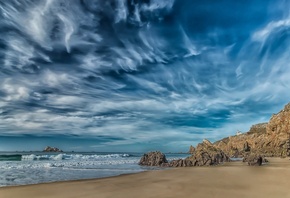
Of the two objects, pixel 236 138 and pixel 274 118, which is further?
pixel 236 138

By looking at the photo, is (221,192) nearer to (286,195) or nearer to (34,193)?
(286,195)

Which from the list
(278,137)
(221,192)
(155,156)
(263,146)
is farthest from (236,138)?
(221,192)

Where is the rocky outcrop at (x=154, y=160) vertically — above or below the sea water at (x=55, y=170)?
above

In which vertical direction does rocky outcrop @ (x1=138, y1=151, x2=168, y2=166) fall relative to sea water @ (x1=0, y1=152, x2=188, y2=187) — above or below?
above

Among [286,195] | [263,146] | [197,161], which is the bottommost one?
[286,195]

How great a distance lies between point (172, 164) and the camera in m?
40.5

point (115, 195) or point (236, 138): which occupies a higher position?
point (236, 138)

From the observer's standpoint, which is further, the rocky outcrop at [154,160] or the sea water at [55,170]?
the rocky outcrop at [154,160]

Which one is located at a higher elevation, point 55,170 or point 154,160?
point 154,160

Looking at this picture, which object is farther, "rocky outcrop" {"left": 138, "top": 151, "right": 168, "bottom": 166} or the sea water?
"rocky outcrop" {"left": 138, "top": 151, "right": 168, "bottom": 166}

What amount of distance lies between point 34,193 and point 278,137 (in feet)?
280

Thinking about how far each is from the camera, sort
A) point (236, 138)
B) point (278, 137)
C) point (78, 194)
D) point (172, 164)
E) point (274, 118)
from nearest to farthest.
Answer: point (78, 194) < point (172, 164) < point (278, 137) < point (274, 118) < point (236, 138)

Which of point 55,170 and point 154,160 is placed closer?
point 55,170

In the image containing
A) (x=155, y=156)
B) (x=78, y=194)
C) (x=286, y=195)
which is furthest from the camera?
(x=155, y=156)
